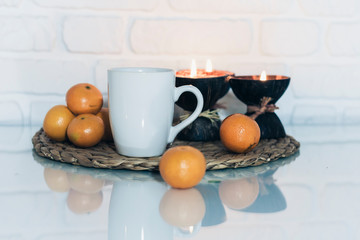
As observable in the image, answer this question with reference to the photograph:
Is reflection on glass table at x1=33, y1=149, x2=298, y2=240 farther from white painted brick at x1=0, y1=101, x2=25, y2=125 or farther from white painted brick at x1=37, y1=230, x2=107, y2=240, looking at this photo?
white painted brick at x1=0, y1=101, x2=25, y2=125

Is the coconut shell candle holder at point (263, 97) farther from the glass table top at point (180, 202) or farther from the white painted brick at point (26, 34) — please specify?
the white painted brick at point (26, 34)

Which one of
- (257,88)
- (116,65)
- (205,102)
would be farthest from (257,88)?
(116,65)

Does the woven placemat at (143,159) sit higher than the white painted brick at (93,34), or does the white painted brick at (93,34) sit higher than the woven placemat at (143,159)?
the white painted brick at (93,34)

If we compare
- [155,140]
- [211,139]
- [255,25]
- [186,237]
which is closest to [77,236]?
[186,237]

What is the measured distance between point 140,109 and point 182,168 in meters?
0.16

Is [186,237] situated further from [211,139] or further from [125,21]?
[125,21]

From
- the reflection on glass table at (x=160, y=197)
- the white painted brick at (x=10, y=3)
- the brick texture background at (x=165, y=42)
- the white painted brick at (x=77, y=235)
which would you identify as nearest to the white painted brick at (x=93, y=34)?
the brick texture background at (x=165, y=42)

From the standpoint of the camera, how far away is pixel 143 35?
1.03 metres

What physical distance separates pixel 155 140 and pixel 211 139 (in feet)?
0.59

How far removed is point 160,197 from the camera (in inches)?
24.3

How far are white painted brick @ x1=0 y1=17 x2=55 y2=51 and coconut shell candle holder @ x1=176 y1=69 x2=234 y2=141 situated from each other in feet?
1.15

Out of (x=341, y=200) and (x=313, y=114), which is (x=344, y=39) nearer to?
(x=313, y=114)

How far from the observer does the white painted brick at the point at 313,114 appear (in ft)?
3.68

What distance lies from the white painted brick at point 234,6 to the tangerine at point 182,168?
496 millimetres
